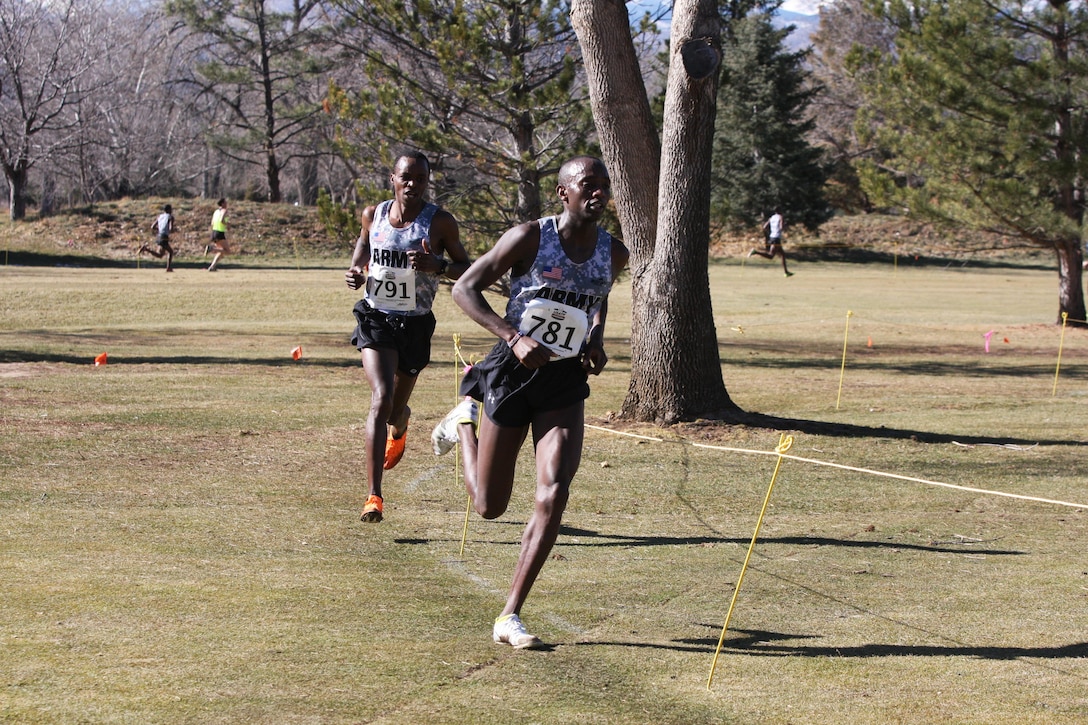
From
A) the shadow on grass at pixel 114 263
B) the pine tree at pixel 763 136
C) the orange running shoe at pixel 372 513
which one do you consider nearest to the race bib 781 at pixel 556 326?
the orange running shoe at pixel 372 513

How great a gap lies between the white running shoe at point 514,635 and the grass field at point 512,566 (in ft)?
0.20

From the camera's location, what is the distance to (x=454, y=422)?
7027mm

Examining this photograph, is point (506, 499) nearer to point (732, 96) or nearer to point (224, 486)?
point (224, 486)

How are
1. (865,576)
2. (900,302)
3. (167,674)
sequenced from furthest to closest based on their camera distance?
(900,302)
(865,576)
(167,674)

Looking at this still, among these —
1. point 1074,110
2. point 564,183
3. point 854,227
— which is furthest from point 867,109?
point 854,227

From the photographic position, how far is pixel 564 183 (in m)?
5.98

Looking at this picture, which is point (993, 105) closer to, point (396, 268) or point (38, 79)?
point (396, 268)

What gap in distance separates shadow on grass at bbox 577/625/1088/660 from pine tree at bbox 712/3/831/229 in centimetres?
4674

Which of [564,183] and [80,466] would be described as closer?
[564,183]

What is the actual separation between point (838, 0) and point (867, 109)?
52.9 metres

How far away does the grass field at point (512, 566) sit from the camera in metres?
5.05

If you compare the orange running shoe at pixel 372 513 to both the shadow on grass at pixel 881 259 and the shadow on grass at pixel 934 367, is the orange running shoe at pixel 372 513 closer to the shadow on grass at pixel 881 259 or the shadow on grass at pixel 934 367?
the shadow on grass at pixel 934 367

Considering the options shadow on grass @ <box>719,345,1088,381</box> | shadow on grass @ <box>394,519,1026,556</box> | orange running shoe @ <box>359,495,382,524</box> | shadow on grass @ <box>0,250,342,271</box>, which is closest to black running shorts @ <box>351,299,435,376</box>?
orange running shoe @ <box>359,495,382,524</box>

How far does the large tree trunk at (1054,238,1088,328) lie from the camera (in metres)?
27.8
